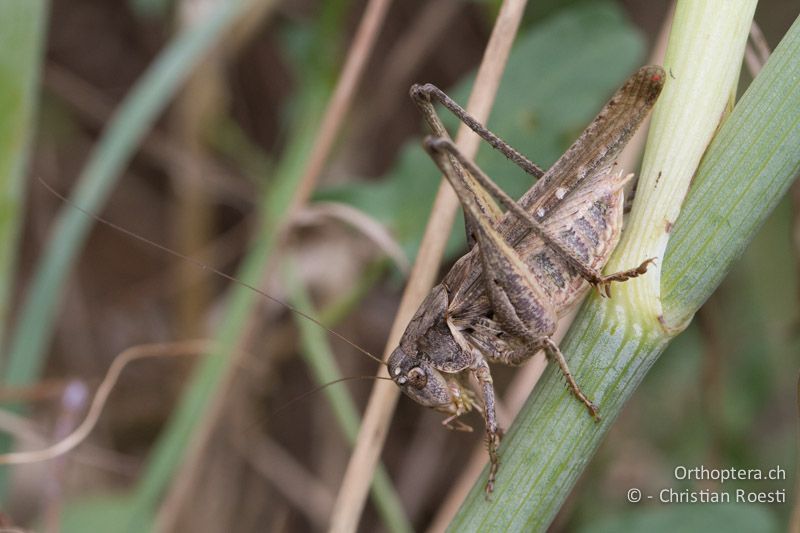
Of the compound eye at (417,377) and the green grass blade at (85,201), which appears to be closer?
the compound eye at (417,377)

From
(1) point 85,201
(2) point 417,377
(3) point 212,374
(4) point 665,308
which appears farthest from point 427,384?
(1) point 85,201

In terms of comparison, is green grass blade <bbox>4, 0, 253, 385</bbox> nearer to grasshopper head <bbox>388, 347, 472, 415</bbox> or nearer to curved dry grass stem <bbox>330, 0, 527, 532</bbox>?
curved dry grass stem <bbox>330, 0, 527, 532</bbox>

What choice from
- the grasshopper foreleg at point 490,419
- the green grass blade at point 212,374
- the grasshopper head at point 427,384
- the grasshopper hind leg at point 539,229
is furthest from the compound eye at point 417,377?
the green grass blade at point 212,374

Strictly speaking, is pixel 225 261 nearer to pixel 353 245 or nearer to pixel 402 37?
pixel 353 245

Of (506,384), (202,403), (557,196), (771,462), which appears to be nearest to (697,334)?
(771,462)

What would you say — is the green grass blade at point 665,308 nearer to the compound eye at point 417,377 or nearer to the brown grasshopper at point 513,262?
the brown grasshopper at point 513,262

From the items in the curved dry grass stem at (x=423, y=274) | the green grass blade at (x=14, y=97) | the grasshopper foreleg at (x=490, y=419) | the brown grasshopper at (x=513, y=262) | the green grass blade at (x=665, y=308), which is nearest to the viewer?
the green grass blade at (x=665, y=308)

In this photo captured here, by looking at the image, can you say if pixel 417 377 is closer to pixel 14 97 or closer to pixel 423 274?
pixel 423 274
